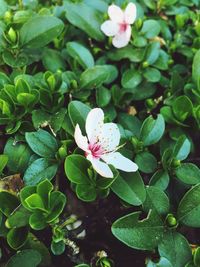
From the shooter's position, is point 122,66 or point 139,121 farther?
point 122,66

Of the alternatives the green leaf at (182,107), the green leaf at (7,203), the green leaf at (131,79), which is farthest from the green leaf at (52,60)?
the green leaf at (7,203)

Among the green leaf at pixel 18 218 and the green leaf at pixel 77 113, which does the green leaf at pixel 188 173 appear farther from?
the green leaf at pixel 18 218

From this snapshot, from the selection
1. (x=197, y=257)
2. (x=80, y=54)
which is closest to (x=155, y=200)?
(x=197, y=257)

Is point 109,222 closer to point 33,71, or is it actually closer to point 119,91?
point 119,91

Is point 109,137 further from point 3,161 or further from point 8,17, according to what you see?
point 8,17

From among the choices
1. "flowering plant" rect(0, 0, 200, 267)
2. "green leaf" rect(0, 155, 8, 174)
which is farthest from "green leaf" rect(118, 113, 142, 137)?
"green leaf" rect(0, 155, 8, 174)

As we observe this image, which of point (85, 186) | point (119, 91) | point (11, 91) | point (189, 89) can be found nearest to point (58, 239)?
point (85, 186)
